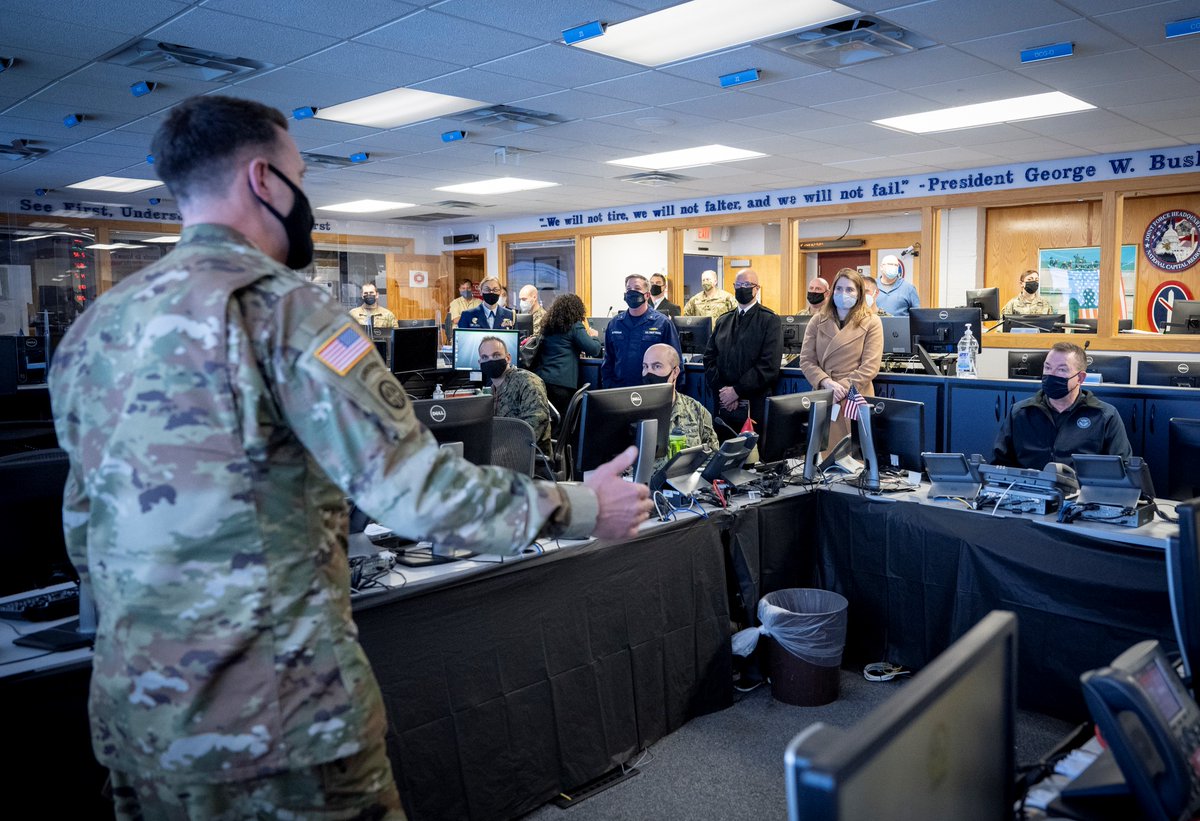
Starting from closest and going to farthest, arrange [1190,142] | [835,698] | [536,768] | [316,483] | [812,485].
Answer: [316,483] < [536,768] < [835,698] < [812,485] < [1190,142]

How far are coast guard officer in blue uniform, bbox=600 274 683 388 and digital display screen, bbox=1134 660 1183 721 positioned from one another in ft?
16.2

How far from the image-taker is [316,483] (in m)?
1.33

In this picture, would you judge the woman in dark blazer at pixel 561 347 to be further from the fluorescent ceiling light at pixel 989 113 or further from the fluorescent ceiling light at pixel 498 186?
the fluorescent ceiling light at pixel 498 186

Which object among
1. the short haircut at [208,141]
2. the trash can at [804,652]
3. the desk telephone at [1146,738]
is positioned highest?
the short haircut at [208,141]

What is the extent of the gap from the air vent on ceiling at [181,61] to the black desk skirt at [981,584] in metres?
3.92

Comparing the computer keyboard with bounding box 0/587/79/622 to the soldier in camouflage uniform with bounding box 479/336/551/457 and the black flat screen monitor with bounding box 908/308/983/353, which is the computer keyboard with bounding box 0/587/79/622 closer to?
the soldier in camouflage uniform with bounding box 479/336/551/457

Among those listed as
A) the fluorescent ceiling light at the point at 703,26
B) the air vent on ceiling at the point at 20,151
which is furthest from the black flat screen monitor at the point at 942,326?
the air vent on ceiling at the point at 20,151

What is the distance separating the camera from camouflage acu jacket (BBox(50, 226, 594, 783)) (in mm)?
1231

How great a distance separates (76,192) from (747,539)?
33.7ft

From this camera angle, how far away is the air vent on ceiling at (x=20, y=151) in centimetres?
Result: 763

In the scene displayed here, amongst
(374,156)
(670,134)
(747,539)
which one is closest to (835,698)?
(747,539)

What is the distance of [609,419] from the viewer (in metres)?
3.22

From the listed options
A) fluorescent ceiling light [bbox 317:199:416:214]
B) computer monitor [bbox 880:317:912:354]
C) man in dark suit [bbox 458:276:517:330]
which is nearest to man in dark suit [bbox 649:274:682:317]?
man in dark suit [bbox 458:276:517:330]

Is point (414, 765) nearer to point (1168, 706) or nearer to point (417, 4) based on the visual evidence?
point (1168, 706)
